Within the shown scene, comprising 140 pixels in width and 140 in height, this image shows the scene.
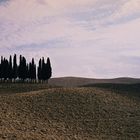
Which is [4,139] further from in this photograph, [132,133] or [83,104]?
[83,104]

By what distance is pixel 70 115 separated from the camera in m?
52.5

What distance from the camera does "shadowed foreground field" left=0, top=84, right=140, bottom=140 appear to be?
147 feet

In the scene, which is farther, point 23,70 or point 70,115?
point 23,70

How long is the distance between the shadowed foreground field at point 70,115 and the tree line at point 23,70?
30.8 meters

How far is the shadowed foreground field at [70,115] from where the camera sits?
1759 inches

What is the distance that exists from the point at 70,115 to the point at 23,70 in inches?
1651

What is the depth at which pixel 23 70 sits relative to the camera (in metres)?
93.1

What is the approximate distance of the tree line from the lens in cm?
9131

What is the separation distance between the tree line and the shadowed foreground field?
101 ft

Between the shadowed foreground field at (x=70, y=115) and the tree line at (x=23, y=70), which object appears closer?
the shadowed foreground field at (x=70, y=115)

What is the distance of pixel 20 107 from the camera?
52.7m

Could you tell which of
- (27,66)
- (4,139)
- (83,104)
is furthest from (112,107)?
(27,66)

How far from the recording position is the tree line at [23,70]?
91.3m

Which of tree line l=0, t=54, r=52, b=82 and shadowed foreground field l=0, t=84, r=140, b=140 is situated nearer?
shadowed foreground field l=0, t=84, r=140, b=140
